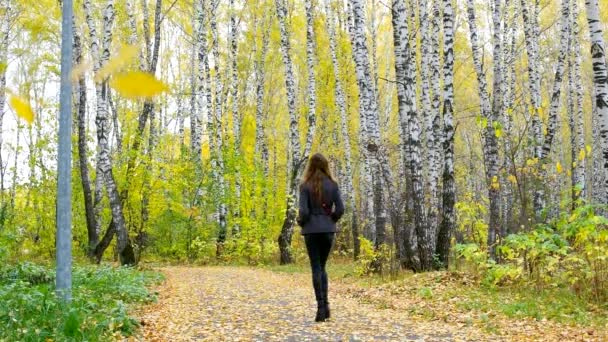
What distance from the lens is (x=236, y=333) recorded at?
6.12 metres

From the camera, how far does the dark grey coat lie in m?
6.38

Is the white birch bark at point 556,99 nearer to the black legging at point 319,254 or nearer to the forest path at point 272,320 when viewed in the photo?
the forest path at point 272,320

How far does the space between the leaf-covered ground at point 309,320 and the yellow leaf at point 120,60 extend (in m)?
4.97

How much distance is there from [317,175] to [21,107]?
5545 millimetres

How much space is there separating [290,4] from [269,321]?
73.9ft

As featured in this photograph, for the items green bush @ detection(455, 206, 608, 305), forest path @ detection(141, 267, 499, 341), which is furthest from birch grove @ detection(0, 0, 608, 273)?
forest path @ detection(141, 267, 499, 341)

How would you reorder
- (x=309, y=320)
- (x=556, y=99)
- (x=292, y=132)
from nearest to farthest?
(x=309, y=320) < (x=556, y=99) < (x=292, y=132)

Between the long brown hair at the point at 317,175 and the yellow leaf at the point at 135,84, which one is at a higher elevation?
the long brown hair at the point at 317,175

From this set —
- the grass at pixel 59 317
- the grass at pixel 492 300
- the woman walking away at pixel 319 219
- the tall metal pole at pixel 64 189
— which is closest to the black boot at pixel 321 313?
the woman walking away at pixel 319 219

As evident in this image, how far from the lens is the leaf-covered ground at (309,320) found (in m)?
5.81

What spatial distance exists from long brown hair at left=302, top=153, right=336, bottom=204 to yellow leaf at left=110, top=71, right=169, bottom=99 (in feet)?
18.0

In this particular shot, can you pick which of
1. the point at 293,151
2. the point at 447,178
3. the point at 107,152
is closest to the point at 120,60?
the point at 447,178

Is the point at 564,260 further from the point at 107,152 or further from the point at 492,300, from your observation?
the point at 107,152

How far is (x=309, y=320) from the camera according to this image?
6707 millimetres
